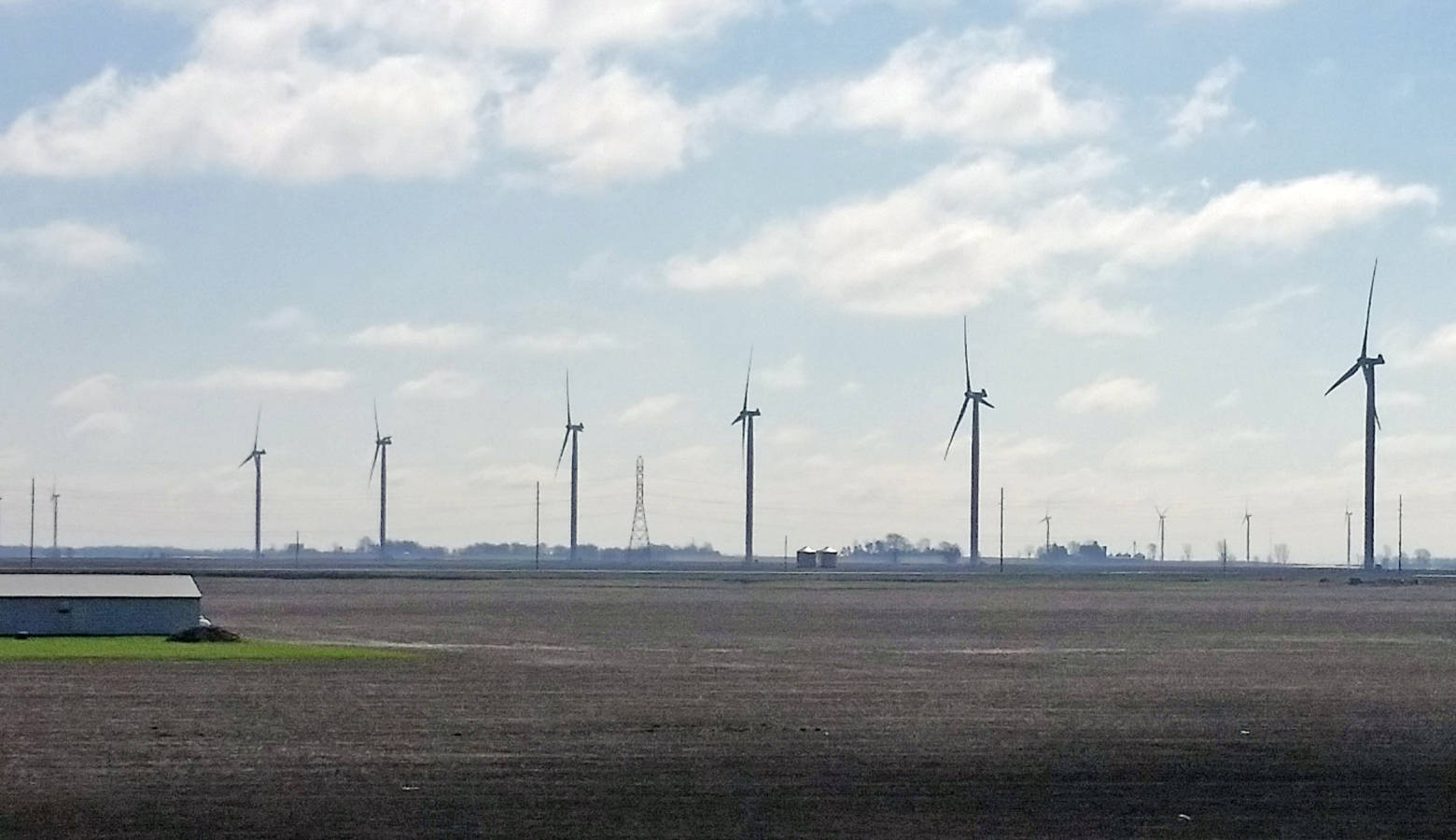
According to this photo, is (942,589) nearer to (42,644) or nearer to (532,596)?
(532,596)

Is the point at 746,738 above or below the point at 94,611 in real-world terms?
below

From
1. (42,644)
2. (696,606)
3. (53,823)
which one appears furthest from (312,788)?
(696,606)

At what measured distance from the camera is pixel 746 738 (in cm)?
3438

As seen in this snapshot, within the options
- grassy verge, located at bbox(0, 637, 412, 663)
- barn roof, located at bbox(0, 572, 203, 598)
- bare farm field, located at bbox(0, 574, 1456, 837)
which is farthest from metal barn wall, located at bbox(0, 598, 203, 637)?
bare farm field, located at bbox(0, 574, 1456, 837)

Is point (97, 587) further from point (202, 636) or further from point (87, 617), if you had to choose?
point (202, 636)

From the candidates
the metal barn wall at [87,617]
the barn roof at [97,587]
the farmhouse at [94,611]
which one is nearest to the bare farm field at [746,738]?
the barn roof at [97,587]

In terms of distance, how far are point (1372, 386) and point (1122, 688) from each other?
156087 millimetres

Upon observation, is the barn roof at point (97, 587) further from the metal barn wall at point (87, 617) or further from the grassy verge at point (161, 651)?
the grassy verge at point (161, 651)

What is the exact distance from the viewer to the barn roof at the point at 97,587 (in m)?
61.4

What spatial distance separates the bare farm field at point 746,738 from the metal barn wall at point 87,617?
6252mm

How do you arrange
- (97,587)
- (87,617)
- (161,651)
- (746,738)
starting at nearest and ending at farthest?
(746,738)
(161,651)
(87,617)
(97,587)

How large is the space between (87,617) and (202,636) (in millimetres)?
3439

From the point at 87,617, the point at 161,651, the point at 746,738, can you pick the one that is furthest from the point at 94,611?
the point at 746,738

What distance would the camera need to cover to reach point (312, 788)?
89.8ft
